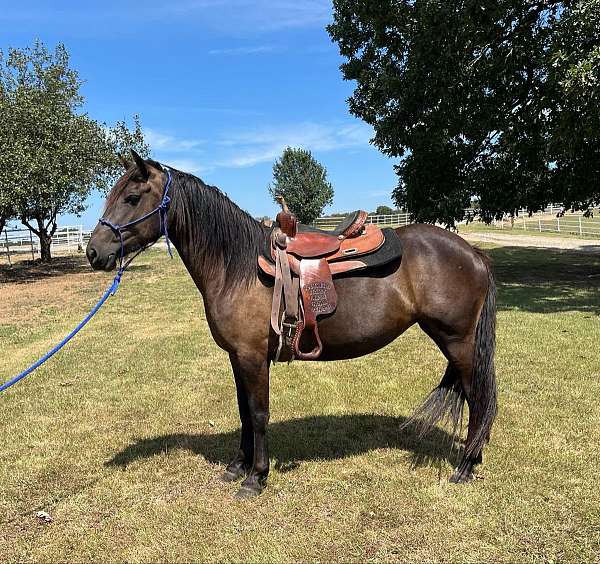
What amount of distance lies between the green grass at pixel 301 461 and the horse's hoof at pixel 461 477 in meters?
0.09

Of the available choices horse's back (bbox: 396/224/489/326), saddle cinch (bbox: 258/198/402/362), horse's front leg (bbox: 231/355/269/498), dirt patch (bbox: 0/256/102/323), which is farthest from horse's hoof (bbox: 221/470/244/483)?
dirt patch (bbox: 0/256/102/323)

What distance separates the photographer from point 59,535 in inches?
112

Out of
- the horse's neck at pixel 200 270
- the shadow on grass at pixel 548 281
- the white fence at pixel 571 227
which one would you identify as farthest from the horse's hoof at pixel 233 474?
the white fence at pixel 571 227

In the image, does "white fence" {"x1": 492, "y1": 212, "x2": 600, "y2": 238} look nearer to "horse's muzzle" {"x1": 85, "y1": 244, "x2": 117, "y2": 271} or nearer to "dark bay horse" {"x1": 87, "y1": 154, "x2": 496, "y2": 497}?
"dark bay horse" {"x1": 87, "y1": 154, "x2": 496, "y2": 497}

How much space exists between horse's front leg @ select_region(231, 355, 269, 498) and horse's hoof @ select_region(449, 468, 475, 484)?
51.9 inches

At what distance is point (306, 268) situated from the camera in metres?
3.15

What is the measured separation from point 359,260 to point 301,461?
1664 mm

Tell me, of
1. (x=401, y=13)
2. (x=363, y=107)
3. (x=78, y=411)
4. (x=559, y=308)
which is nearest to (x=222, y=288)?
(x=78, y=411)

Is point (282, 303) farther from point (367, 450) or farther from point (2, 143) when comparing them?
point (2, 143)

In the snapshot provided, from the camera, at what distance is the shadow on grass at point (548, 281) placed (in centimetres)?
923

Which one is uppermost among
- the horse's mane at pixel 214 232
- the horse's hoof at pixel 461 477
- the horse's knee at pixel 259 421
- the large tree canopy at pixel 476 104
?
the large tree canopy at pixel 476 104

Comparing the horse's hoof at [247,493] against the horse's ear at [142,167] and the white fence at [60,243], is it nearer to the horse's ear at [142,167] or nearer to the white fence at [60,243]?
→ the horse's ear at [142,167]

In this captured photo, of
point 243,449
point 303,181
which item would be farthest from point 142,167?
point 303,181

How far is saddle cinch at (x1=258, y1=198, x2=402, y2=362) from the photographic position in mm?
3092
